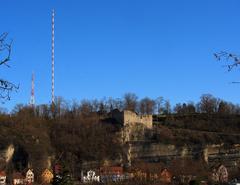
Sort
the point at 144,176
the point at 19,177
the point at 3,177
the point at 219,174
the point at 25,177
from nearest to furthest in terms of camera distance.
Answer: the point at 144,176, the point at 219,174, the point at 3,177, the point at 25,177, the point at 19,177

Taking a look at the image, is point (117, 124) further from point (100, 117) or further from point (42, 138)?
point (42, 138)

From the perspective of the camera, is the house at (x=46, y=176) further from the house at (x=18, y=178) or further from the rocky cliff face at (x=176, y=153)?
the rocky cliff face at (x=176, y=153)

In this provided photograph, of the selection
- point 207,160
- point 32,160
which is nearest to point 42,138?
point 32,160

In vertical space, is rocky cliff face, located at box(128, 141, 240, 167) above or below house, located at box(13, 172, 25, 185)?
Answer: above

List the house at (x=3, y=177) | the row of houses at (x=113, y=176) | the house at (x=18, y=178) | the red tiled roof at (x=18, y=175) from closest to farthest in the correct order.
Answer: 1. the row of houses at (x=113, y=176)
2. the house at (x=18, y=178)
3. the house at (x=3, y=177)
4. the red tiled roof at (x=18, y=175)

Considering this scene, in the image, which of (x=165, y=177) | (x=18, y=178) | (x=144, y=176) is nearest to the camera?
(x=165, y=177)

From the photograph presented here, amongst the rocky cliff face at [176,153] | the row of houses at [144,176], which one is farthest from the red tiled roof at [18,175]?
the rocky cliff face at [176,153]

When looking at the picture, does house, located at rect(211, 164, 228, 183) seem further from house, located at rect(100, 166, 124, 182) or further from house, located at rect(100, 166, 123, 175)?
house, located at rect(100, 166, 123, 175)

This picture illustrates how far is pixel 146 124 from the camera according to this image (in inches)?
3098

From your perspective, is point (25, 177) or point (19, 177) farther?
point (19, 177)

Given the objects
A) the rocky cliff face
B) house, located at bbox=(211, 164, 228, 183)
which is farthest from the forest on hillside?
house, located at bbox=(211, 164, 228, 183)

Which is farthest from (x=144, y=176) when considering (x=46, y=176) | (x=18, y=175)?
(x=18, y=175)

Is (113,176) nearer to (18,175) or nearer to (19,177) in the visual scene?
(19,177)

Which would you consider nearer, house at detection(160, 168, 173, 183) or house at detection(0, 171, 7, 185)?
house at detection(160, 168, 173, 183)
